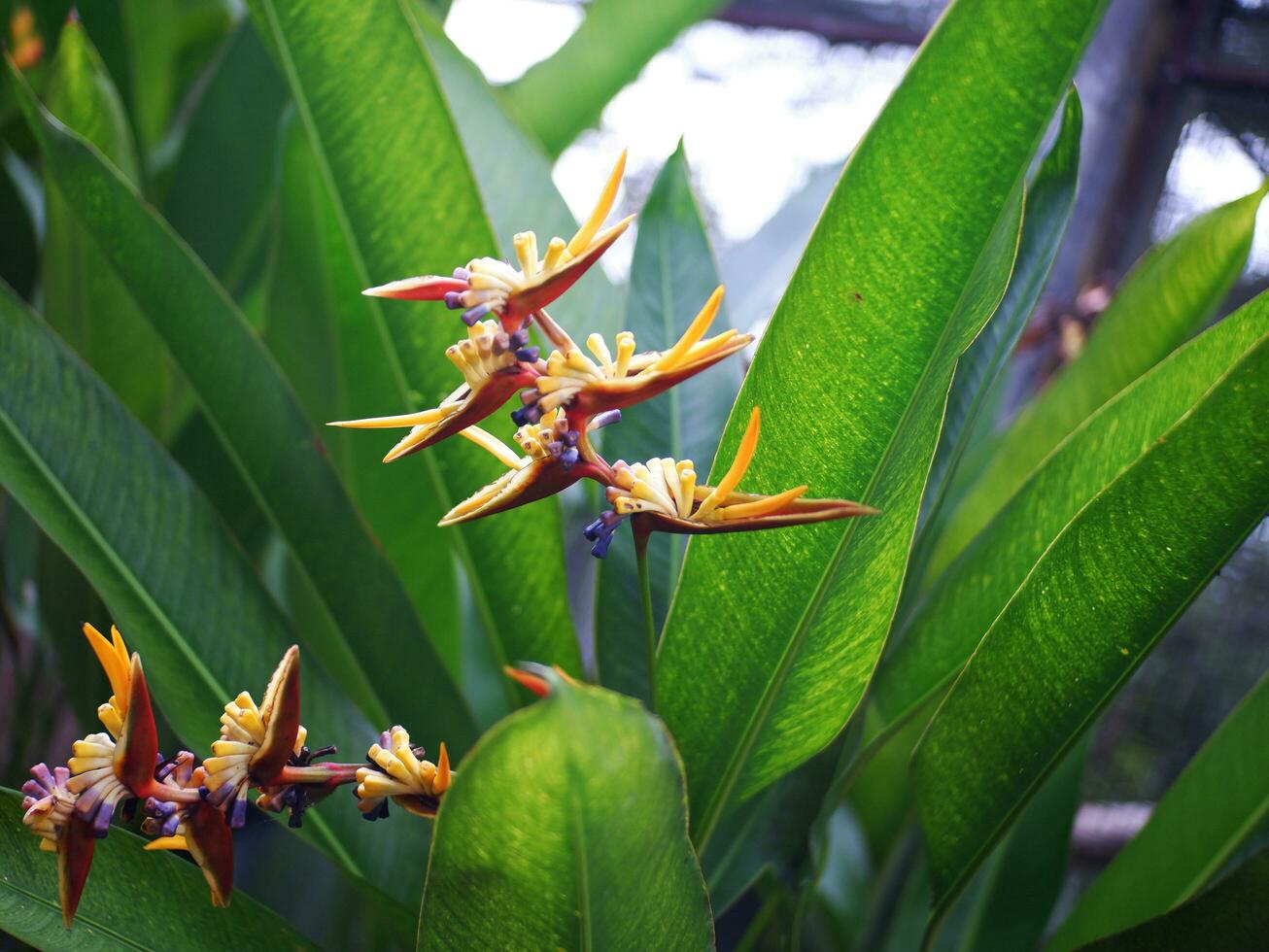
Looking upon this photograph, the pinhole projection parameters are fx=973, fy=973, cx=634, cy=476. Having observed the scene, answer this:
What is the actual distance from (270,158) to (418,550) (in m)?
0.34

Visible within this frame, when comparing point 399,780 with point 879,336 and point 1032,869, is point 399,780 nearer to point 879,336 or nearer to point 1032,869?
point 879,336

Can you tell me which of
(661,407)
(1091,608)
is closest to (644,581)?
(1091,608)

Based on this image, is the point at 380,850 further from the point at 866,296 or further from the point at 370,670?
the point at 866,296

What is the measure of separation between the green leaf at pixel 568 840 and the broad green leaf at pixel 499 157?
0.40m

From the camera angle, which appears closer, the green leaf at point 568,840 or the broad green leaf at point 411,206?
the green leaf at point 568,840

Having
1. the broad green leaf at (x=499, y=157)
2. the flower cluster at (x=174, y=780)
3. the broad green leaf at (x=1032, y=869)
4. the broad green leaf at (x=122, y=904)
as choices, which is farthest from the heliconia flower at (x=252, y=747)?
the broad green leaf at (x=1032, y=869)

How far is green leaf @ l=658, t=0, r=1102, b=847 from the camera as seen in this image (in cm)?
30

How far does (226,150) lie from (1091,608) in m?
0.65

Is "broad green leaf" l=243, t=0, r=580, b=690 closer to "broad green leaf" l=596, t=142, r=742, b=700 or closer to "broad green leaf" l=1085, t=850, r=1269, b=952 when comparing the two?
"broad green leaf" l=596, t=142, r=742, b=700

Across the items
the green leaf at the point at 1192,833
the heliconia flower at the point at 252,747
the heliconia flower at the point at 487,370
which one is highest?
the heliconia flower at the point at 487,370

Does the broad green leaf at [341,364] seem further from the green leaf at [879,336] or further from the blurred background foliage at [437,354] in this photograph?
the green leaf at [879,336]

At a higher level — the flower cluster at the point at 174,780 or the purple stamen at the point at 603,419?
the purple stamen at the point at 603,419

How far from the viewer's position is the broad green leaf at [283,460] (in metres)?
0.46

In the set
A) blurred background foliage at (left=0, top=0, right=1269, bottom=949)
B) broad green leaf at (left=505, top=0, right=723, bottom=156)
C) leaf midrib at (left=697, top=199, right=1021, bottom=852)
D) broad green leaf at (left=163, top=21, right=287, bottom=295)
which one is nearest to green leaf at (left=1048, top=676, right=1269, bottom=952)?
blurred background foliage at (left=0, top=0, right=1269, bottom=949)
